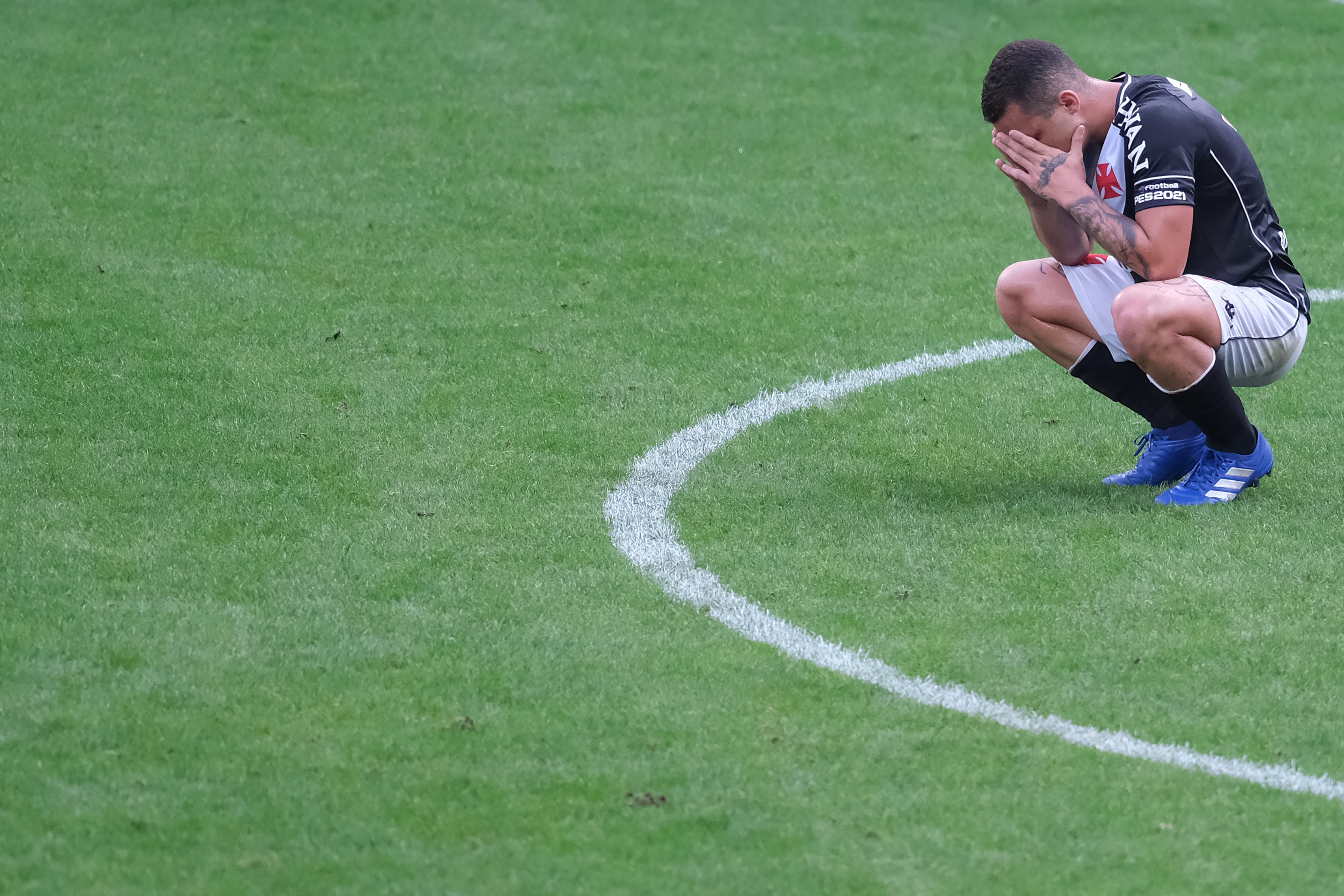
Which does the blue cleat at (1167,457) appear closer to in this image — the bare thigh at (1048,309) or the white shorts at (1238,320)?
the white shorts at (1238,320)

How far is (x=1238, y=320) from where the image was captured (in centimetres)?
425

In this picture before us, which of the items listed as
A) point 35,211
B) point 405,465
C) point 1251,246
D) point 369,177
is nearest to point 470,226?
point 369,177

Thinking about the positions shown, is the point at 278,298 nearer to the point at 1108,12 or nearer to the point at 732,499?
the point at 732,499

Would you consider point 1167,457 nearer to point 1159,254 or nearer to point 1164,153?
point 1159,254

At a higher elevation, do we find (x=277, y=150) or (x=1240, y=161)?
(x=1240, y=161)

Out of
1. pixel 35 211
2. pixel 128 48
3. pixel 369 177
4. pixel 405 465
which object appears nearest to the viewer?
pixel 405 465

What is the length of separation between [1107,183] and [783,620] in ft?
5.18

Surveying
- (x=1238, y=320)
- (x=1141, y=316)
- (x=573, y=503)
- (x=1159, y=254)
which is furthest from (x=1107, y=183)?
(x=573, y=503)

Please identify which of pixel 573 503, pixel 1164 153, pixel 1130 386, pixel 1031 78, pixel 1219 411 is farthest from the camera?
pixel 1130 386

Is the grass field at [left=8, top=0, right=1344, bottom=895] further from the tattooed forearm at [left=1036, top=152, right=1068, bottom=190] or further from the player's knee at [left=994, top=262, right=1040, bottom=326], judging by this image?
the tattooed forearm at [left=1036, top=152, right=1068, bottom=190]

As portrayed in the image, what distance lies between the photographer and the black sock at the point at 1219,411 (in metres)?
4.24

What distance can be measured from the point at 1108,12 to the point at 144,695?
8.34 meters

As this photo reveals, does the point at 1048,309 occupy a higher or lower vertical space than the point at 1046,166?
lower

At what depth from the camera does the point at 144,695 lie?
323 centimetres
